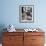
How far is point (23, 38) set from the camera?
3738 mm

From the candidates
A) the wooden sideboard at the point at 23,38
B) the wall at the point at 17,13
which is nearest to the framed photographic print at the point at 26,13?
the wall at the point at 17,13

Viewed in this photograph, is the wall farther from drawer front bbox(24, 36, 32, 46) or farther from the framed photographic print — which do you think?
drawer front bbox(24, 36, 32, 46)

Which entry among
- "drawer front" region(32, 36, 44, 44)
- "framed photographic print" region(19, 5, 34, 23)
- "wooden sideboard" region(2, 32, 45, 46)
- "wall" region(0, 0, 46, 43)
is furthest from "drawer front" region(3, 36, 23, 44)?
"framed photographic print" region(19, 5, 34, 23)

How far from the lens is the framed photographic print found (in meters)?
4.18

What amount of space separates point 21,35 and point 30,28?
1.95 ft

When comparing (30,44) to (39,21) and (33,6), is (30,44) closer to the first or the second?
(39,21)

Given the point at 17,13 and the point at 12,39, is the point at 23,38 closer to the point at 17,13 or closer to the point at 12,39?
the point at 12,39

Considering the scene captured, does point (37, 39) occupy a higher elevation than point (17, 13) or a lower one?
lower

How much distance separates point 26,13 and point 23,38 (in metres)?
0.89

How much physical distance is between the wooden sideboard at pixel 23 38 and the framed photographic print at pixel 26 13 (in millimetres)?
637

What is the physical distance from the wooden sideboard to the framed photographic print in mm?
637

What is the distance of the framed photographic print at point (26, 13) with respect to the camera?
13.7 ft

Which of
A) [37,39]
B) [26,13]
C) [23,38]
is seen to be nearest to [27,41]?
[23,38]

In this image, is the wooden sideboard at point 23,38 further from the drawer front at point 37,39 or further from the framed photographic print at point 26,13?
the framed photographic print at point 26,13
